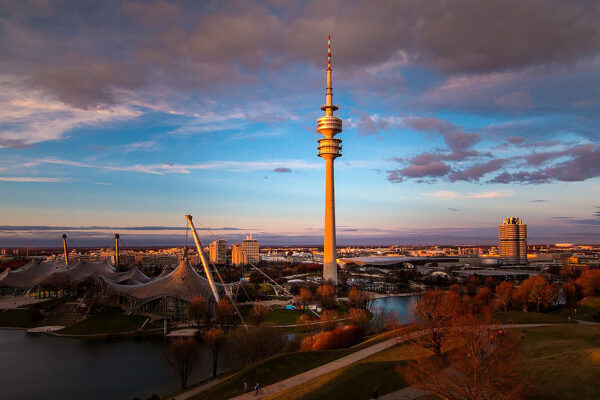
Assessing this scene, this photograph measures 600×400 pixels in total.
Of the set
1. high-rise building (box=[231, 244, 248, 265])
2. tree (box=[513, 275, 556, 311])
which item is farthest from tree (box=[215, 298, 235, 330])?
high-rise building (box=[231, 244, 248, 265])

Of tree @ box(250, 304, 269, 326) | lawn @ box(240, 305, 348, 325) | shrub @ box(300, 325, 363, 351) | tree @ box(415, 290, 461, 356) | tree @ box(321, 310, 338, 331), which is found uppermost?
tree @ box(415, 290, 461, 356)

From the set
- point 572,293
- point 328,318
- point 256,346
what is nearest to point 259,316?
point 328,318

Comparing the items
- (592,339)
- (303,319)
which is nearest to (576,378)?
(592,339)

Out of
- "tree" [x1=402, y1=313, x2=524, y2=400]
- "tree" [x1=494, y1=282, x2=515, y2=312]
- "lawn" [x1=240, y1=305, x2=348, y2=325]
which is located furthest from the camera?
"tree" [x1=494, y1=282, x2=515, y2=312]

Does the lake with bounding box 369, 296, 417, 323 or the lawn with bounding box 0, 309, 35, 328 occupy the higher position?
the lawn with bounding box 0, 309, 35, 328

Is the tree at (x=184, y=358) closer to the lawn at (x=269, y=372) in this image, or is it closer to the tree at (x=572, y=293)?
the lawn at (x=269, y=372)

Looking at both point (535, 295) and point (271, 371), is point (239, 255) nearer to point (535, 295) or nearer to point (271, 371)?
point (535, 295)

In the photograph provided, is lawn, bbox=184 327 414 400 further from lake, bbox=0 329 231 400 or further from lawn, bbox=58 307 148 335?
lawn, bbox=58 307 148 335

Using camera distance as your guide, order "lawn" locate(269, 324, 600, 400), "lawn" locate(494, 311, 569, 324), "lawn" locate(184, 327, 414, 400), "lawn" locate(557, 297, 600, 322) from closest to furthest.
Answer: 1. "lawn" locate(269, 324, 600, 400)
2. "lawn" locate(184, 327, 414, 400)
3. "lawn" locate(494, 311, 569, 324)
4. "lawn" locate(557, 297, 600, 322)
